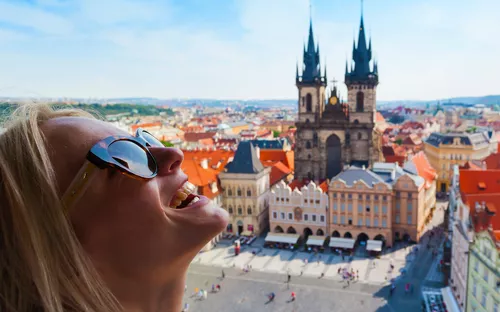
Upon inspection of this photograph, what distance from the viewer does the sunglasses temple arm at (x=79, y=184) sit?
2600 mm

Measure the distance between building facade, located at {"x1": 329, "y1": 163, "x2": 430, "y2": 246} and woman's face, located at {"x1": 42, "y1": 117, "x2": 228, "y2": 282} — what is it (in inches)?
1582

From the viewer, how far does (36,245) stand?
2.38 meters

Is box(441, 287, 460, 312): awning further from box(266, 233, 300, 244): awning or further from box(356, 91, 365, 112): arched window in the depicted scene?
box(356, 91, 365, 112): arched window

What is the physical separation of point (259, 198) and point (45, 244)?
4451cm

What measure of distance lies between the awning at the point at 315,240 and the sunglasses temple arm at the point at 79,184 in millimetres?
40102

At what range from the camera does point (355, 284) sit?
113 feet

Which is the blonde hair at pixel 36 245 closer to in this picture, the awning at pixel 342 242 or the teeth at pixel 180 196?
the teeth at pixel 180 196

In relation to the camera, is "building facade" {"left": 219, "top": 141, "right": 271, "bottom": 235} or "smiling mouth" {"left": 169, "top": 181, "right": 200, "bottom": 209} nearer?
"smiling mouth" {"left": 169, "top": 181, "right": 200, "bottom": 209}

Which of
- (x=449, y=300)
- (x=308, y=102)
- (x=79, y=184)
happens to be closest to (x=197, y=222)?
(x=79, y=184)

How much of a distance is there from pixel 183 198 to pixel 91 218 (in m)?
0.74

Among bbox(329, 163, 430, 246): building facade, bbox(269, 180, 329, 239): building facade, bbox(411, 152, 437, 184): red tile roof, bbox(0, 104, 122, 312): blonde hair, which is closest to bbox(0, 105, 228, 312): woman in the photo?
bbox(0, 104, 122, 312): blonde hair

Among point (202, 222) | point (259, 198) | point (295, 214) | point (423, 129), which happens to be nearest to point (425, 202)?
point (295, 214)

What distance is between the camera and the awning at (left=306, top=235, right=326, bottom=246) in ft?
137

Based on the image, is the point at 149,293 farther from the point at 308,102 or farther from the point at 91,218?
the point at 308,102
